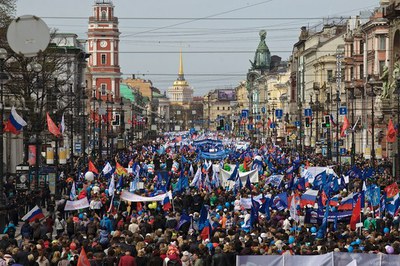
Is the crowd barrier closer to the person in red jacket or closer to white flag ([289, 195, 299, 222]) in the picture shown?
the person in red jacket

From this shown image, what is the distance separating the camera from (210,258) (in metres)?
21.9

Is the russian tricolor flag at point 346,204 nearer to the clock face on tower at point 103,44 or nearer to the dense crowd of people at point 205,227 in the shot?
the dense crowd of people at point 205,227

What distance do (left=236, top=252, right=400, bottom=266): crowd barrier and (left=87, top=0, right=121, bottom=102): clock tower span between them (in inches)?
6355

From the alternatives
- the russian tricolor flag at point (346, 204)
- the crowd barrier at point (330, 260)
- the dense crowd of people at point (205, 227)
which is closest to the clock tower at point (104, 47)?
the dense crowd of people at point (205, 227)

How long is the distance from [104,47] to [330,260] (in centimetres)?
16796

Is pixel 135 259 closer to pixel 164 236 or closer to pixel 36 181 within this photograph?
pixel 164 236

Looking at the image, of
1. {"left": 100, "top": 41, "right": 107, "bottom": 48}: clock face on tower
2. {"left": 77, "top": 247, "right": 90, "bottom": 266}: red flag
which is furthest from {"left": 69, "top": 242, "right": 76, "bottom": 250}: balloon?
{"left": 100, "top": 41, "right": 107, "bottom": 48}: clock face on tower

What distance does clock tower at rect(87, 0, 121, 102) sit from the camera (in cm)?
18238

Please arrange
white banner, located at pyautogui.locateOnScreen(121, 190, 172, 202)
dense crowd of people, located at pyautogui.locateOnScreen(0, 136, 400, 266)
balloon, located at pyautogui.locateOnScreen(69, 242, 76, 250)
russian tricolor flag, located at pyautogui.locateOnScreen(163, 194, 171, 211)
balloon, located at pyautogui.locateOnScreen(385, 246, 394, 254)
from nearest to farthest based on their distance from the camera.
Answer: dense crowd of people, located at pyautogui.locateOnScreen(0, 136, 400, 266), balloon, located at pyautogui.locateOnScreen(385, 246, 394, 254), balloon, located at pyautogui.locateOnScreen(69, 242, 76, 250), russian tricolor flag, located at pyautogui.locateOnScreen(163, 194, 171, 211), white banner, located at pyautogui.locateOnScreen(121, 190, 172, 202)

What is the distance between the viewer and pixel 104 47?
186m

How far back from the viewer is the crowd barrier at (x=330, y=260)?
19344 mm

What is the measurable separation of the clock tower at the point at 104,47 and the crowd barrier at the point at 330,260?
530 feet

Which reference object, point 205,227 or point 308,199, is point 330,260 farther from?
point 308,199

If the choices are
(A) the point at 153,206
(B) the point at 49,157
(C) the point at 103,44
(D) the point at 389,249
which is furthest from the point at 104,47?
(D) the point at 389,249
